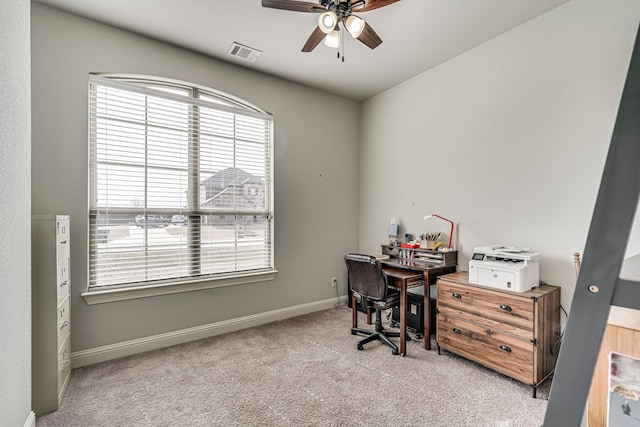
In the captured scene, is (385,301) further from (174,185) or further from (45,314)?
(45,314)

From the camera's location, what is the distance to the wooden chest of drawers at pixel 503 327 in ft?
6.86

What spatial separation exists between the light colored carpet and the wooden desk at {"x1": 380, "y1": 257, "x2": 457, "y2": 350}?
0.63 feet

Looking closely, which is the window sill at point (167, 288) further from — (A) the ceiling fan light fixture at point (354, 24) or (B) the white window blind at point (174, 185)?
(A) the ceiling fan light fixture at point (354, 24)

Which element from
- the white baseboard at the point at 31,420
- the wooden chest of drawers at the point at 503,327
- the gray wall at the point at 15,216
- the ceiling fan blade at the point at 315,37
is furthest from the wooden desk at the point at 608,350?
the white baseboard at the point at 31,420

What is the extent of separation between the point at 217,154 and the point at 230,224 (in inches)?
30.0

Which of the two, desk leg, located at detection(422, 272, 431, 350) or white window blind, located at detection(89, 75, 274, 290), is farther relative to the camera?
desk leg, located at detection(422, 272, 431, 350)

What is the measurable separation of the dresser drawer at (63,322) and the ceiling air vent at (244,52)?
2.57 m

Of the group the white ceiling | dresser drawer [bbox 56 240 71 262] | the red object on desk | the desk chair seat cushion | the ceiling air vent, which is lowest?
the desk chair seat cushion

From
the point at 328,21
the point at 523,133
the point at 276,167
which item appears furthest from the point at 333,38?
the point at 523,133

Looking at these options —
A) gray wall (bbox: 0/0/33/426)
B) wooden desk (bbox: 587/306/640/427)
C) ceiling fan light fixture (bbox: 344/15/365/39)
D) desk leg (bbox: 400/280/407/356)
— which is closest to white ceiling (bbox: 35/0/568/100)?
ceiling fan light fixture (bbox: 344/15/365/39)

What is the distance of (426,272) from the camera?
2.84m

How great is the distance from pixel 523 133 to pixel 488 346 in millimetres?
1797

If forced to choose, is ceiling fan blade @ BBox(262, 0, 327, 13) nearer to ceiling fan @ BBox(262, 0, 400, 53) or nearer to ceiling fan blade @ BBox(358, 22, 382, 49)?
ceiling fan @ BBox(262, 0, 400, 53)

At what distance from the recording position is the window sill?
256cm
